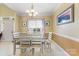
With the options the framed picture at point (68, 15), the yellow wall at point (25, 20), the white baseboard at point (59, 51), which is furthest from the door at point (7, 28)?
the framed picture at point (68, 15)

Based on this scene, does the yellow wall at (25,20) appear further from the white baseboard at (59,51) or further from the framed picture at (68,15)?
the framed picture at (68,15)

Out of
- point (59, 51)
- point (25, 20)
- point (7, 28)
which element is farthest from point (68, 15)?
point (7, 28)

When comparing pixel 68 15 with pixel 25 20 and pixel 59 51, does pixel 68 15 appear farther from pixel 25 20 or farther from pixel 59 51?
pixel 25 20

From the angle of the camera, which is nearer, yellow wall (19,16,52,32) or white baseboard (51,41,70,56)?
white baseboard (51,41,70,56)

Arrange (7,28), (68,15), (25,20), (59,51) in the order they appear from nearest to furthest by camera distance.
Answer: (68,15) → (59,51) → (25,20) → (7,28)

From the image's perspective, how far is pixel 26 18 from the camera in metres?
5.96

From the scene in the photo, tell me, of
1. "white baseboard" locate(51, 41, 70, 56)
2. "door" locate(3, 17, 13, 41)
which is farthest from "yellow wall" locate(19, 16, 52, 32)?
"door" locate(3, 17, 13, 41)

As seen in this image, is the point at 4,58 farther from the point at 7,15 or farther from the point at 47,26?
the point at 7,15

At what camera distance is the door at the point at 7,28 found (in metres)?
7.11

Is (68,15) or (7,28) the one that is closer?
(68,15)

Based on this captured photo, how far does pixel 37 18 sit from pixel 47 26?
1.84ft

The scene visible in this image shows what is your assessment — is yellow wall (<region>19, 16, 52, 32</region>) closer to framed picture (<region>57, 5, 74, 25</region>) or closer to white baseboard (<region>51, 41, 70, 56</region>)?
Result: white baseboard (<region>51, 41, 70, 56</region>)

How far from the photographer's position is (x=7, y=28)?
7.57 m

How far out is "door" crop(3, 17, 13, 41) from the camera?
23.3 feet
